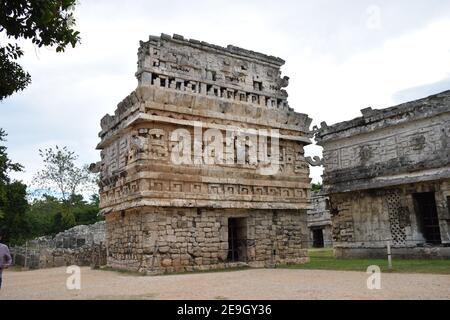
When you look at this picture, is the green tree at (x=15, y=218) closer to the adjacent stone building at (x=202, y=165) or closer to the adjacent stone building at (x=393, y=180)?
the adjacent stone building at (x=202, y=165)

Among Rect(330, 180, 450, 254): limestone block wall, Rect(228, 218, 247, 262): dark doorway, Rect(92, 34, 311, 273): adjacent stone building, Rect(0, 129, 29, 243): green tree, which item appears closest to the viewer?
Rect(92, 34, 311, 273): adjacent stone building

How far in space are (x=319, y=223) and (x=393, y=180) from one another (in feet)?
42.1

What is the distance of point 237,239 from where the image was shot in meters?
13.9

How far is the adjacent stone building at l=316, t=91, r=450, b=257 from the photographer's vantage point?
578 inches

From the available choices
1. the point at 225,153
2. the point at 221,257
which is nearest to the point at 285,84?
the point at 225,153

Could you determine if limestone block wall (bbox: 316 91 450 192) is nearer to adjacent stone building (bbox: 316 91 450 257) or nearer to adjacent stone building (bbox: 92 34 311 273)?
adjacent stone building (bbox: 316 91 450 257)

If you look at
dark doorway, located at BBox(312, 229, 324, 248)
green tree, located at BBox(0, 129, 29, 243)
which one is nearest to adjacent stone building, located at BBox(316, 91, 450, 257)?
dark doorway, located at BBox(312, 229, 324, 248)

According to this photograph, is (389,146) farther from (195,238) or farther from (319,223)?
(319,223)

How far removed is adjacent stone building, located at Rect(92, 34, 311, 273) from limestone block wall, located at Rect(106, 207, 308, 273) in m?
0.03

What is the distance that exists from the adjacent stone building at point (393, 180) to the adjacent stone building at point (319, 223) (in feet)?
32.2

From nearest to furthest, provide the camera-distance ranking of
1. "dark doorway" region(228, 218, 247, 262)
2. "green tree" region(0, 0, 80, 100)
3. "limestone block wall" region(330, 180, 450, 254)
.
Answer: "green tree" region(0, 0, 80, 100)
"dark doorway" region(228, 218, 247, 262)
"limestone block wall" region(330, 180, 450, 254)

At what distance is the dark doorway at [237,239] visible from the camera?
13.6 m

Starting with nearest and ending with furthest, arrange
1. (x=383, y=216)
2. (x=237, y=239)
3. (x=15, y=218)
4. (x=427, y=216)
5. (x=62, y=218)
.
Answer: (x=237, y=239)
(x=427, y=216)
(x=383, y=216)
(x=15, y=218)
(x=62, y=218)

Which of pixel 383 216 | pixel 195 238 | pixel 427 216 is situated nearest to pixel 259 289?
pixel 195 238
